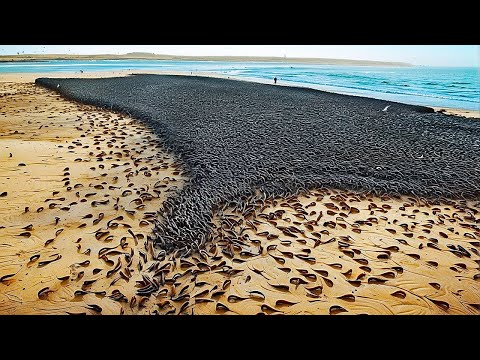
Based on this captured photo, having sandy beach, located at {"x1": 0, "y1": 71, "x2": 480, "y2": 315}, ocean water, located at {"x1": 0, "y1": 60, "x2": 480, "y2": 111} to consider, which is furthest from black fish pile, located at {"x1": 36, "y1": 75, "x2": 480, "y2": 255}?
ocean water, located at {"x1": 0, "y1": 60, "x2": 480, "y2": 111}

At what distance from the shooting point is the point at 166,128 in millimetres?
12000

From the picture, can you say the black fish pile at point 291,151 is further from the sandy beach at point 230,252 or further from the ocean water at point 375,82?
the ocean water at point 375,82

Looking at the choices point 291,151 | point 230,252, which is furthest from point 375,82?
point 230,252

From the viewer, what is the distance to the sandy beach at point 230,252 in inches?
171

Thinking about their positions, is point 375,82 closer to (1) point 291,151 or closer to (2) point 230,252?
(1) point 291,151

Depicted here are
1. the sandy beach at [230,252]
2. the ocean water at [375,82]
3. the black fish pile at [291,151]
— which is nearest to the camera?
the sandy beach at [230,252]

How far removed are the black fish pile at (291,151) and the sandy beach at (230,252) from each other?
1.50 feet

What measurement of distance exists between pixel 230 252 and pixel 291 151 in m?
5.33

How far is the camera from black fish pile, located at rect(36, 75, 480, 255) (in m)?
7.01

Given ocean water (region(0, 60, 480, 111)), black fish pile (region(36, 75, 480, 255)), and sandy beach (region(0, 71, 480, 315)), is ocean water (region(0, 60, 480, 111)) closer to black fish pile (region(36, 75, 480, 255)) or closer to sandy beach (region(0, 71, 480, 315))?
black fish pile (region(36, 75, 480, 255))

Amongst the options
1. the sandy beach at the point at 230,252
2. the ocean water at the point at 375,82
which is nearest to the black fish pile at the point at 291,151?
the sandy beach at the point at 230,252

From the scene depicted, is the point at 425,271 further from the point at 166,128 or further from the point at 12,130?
the point at 12,130
